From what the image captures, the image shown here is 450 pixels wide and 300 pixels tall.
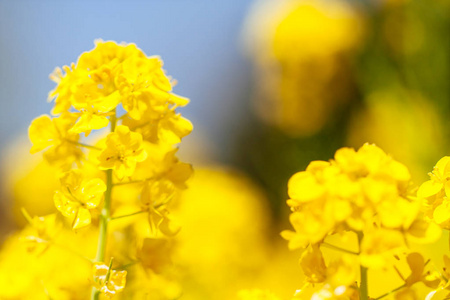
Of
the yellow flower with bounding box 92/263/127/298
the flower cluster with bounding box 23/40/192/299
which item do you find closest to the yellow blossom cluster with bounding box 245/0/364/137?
the flower cluster with bounding box 23/40/192/299

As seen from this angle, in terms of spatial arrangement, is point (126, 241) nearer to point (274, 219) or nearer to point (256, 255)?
point (256, 255)

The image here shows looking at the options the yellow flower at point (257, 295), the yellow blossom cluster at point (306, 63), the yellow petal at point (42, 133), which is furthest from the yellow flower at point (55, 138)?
the yellow blossom cluster at point (306, 63)

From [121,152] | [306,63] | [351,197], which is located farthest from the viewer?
[306,63]

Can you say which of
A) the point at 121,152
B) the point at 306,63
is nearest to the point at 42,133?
the point at 121,152

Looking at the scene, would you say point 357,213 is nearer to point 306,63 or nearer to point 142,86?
point 142,86

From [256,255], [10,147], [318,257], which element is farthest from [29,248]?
[10,147]

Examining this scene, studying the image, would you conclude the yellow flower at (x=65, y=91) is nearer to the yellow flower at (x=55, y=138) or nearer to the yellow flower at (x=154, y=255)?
the yellow flower at (x=55, y=138)

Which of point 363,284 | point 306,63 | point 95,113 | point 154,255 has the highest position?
point 306,63

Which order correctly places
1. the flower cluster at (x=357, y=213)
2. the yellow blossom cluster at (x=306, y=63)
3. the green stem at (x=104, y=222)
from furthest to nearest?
the yellow blossom cluster at (x=306, y=63) → the green stem at (x=104, y=222) → the flower cluster at (x=357, y=213)
